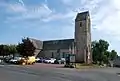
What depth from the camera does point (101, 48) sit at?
106m

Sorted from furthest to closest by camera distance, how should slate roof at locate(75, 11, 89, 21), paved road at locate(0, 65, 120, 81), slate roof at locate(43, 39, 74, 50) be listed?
1. slate roof at locate(43, 39, 74, 50)
2. slate roof at locate(75, 11, 89, 21)
3. paved road at locate(0, 65, 120, 81)

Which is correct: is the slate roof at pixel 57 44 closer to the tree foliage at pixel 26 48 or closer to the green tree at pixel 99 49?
the green tree at pixel 99 49

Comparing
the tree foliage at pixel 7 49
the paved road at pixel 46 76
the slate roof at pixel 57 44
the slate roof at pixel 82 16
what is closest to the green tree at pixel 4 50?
the tree foliage at pixel 7 49

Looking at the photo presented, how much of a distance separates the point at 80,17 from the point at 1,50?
4690 centimetres

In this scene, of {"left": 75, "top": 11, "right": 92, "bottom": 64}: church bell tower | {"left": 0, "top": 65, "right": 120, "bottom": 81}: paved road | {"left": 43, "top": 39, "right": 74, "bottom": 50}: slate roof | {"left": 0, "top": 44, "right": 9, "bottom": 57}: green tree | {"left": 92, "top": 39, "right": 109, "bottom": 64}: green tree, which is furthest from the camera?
{"left": 0, "top": 44, "right": 9, "bottom": 57}: green tree

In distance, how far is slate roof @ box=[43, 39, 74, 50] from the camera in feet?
334

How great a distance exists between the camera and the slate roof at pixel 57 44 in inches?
4006

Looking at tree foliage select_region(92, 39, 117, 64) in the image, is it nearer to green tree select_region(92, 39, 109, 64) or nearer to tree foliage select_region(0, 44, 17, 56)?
green tree select_region(92, 39, 109, 64)

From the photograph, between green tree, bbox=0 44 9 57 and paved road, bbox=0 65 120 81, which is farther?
green tree, bbox=0 44 9 57

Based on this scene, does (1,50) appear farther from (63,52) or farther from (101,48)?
(101,48)

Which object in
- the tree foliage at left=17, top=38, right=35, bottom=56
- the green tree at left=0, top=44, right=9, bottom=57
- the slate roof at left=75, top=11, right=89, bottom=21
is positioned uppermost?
the slate roof at left=75, top=11, right=89, bottom=21

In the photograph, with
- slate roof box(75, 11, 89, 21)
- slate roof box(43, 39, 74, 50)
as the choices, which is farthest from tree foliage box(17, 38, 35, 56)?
slate roof box(43, 39, 74, 50)

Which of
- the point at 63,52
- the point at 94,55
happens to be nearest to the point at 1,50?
the point at 63,52

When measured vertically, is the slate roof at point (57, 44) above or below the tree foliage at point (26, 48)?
above
